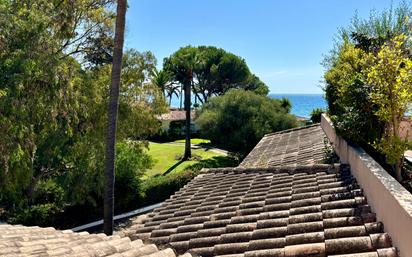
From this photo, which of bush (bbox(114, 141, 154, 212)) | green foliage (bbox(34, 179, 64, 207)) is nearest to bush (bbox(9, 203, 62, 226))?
green foliage (bbox(34, 179, 64, 207))

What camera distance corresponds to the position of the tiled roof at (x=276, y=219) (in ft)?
17.1

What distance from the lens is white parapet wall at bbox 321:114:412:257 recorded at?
4.31 metres

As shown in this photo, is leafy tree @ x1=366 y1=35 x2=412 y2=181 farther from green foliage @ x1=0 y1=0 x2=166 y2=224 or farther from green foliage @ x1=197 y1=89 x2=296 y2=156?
green foliage @ x1=197 y1=89 x2=296 y2=156

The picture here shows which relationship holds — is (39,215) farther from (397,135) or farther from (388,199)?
(388,199)

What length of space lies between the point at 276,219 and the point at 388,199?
6.49 ft

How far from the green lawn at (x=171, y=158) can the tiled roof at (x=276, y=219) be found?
24867 millimetres

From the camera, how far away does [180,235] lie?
709 cm

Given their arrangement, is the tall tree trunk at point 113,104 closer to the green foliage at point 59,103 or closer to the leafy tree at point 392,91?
the green foliage at point 59,103

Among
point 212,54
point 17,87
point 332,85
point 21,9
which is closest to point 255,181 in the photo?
point 332,85

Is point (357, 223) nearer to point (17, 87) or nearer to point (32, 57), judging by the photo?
point (17, 87)

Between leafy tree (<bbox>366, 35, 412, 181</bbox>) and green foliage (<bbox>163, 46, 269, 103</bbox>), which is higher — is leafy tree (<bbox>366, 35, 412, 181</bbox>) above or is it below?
below

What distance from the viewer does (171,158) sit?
40938 millimetres

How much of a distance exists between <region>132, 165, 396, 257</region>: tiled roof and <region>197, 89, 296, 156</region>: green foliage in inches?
944

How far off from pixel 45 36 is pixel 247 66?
58847mm
